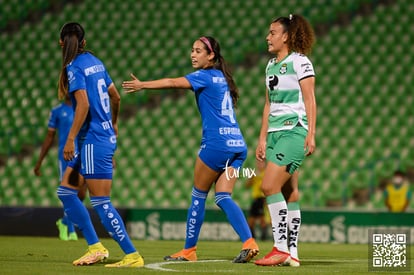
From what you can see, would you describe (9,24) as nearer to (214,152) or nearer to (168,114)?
(168,114)

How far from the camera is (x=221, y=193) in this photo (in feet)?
25.3

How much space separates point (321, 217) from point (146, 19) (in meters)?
7.92

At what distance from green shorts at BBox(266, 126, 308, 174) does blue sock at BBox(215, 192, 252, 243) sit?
67 centimetres

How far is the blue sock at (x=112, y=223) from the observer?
23.0 feet

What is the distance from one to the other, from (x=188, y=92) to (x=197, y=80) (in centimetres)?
1148

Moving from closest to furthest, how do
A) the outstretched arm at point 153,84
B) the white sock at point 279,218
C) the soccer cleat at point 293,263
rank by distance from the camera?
1. the outstretched arm at point 153,84
2. the white sock at point 279,218
3. the soccer cleat at point 293,263

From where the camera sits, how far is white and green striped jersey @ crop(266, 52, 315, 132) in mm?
7203

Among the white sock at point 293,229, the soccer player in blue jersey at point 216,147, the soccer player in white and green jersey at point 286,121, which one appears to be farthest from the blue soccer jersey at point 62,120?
the white sock at point 293,229

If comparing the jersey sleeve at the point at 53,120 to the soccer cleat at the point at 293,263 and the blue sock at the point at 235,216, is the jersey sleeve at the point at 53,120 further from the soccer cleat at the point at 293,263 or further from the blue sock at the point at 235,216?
the soccer cleat at the point at 293,263

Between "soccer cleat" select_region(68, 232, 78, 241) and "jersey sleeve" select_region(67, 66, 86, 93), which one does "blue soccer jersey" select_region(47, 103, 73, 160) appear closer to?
"soccer cleat" select_region(68, 232, 78, 241)

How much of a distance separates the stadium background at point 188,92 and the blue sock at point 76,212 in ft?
28.4

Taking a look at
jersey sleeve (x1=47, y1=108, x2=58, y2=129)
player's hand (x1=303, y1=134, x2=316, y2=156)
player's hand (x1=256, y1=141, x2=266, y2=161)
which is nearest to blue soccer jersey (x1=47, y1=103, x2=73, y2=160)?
jersey sleeve (x1=47, y1=108, x2=58, y2=129)

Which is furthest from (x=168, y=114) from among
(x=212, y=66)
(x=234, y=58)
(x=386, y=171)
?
(x=212, y=66)

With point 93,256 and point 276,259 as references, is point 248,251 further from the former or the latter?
point 93,256
